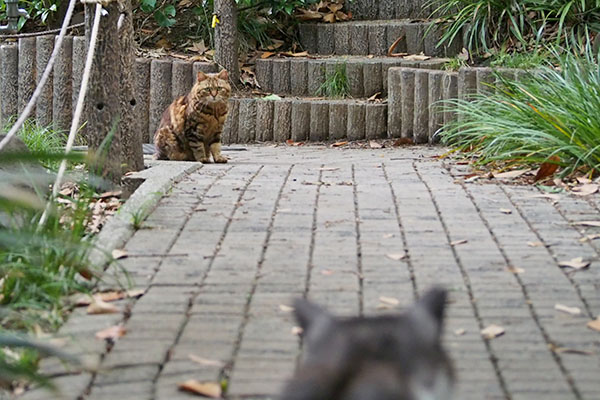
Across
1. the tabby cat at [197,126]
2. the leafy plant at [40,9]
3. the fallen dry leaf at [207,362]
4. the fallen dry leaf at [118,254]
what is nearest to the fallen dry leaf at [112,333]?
the fallen dry leaf at [207,362]

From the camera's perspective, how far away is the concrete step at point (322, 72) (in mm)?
10281

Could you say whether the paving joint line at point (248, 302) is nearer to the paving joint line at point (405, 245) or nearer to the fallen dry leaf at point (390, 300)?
the fallen dry leaf at point (390, 300)

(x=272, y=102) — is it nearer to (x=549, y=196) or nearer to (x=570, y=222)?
(x=549, y=196)

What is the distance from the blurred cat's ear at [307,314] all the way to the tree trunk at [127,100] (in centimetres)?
479

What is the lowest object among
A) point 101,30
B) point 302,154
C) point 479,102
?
point 302,154

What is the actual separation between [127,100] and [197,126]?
1.86m

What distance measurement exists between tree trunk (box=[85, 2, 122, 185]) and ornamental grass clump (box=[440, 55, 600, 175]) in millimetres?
2780

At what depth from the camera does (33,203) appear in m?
2.38

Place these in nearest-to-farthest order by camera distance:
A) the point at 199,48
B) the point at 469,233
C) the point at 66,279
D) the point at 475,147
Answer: the point at 66,279
the point at 469,233
the point at 475,147
the point at 199,48

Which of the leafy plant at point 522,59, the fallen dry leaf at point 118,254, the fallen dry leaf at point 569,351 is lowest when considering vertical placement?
the fallen dry leaf at point 569,351

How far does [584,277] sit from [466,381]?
1333 mm

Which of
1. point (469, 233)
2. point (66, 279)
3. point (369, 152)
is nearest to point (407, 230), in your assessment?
point (469, 233)

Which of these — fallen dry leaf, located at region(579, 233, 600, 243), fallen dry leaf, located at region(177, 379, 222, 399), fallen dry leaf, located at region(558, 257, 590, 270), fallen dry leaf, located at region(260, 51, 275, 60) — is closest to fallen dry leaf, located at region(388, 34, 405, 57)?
fallen dry leaf, located at region(260, 51, 275, 60)

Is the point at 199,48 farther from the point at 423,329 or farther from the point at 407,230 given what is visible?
the point at 423,329
